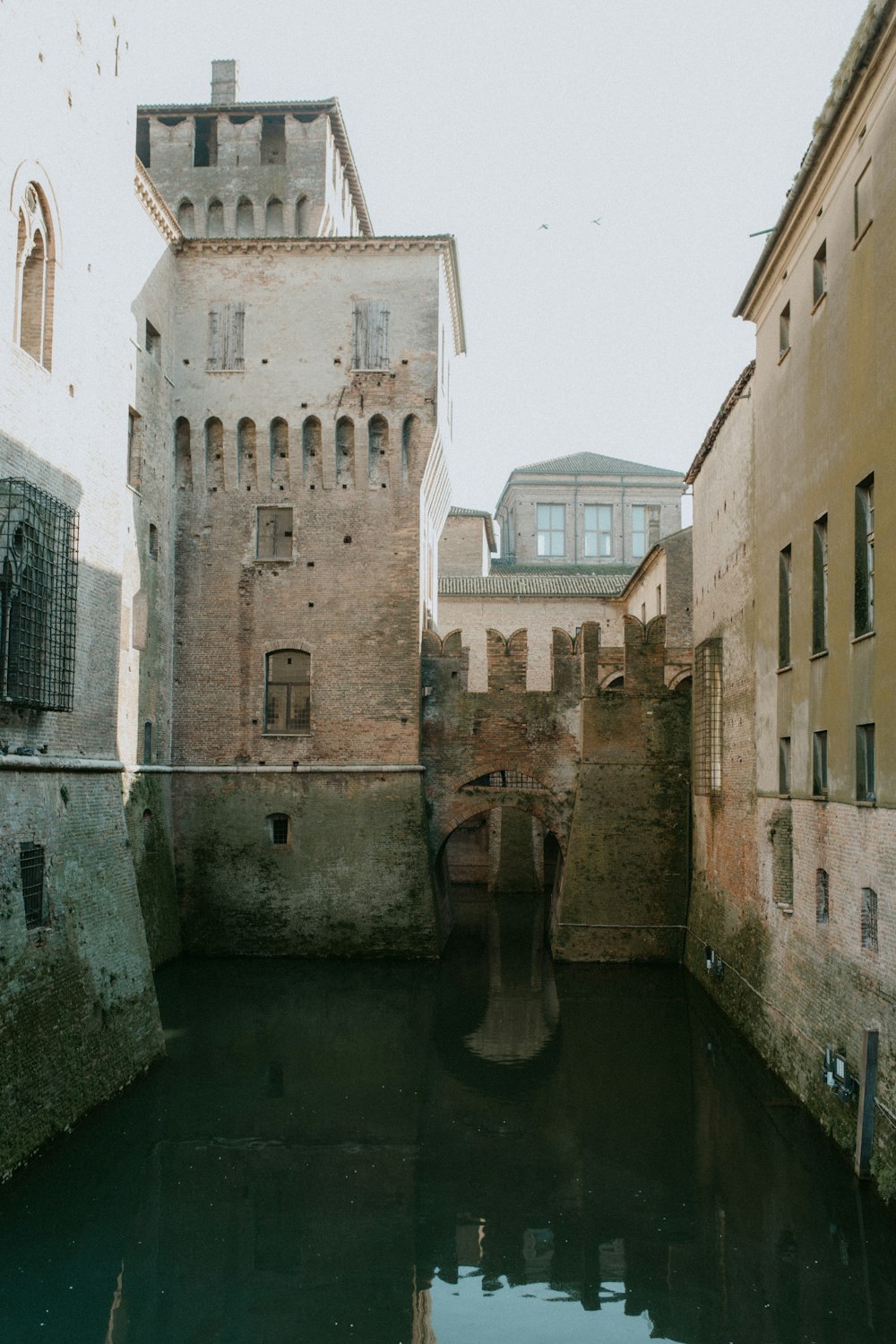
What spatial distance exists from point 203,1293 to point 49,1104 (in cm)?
317

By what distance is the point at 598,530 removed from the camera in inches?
2080

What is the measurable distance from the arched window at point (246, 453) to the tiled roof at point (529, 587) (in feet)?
46.0

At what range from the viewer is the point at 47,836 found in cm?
1221

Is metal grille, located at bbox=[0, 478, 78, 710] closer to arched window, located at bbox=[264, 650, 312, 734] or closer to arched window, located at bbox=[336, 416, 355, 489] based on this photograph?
arched window, located at bbox=[264, 650, 312, 734]

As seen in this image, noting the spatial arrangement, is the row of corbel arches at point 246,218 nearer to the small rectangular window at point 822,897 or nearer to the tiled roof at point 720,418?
the tiled roof at point 720,418

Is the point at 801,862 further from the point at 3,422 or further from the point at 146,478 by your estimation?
the point at 146,478

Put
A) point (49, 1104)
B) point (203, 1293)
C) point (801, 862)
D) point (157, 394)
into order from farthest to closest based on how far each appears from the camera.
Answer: point (157, 394), point (801, 862), point (49, 1104), point (203, 1293)

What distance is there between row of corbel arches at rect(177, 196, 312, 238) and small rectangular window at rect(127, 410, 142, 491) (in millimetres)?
6720

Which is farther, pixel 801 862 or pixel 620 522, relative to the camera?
pixel 620 522

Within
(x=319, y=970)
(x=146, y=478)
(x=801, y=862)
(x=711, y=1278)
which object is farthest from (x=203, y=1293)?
(x=146, y=478)

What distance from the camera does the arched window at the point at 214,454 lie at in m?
22.8

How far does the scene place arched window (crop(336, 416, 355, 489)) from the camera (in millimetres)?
22641

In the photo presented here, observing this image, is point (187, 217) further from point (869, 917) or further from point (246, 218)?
point (869, 917)

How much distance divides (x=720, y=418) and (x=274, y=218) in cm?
1181
